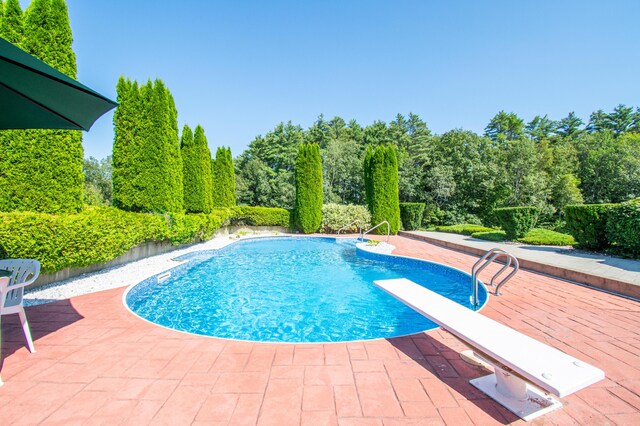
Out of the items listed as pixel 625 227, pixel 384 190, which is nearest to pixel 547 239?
pixel 625 227

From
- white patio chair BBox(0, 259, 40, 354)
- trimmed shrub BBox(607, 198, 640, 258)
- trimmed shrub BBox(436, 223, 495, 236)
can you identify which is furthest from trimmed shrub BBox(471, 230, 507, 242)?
white patio chair BBox(0, 259, 40, 354)

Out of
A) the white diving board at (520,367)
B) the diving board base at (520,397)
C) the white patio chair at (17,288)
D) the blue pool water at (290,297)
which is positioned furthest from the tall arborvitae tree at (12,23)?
the diving board base at (520,397)

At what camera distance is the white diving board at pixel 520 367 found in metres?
1.61

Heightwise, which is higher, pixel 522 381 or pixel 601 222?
pixel 601 222

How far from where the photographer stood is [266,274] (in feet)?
24.2

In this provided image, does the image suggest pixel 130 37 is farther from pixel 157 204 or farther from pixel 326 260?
pixel 326 260

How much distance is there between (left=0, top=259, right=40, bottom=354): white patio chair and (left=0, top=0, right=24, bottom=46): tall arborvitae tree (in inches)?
193

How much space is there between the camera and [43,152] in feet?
18.2

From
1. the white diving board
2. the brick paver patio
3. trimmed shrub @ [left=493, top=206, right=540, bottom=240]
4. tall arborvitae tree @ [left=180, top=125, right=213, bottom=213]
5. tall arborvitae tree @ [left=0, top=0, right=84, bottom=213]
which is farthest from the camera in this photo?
tall arborvitae tree @ [left=180, top=125, right=213, bottom=213]

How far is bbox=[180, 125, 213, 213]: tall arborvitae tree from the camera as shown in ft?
40.1

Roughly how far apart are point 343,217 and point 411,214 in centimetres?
426

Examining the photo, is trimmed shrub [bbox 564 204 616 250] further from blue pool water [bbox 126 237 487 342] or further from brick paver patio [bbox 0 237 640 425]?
brick paver patio [bbox 0 237 640 425]

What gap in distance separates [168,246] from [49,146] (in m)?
4.65

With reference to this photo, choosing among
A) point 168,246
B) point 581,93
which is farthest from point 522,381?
point 581,93
